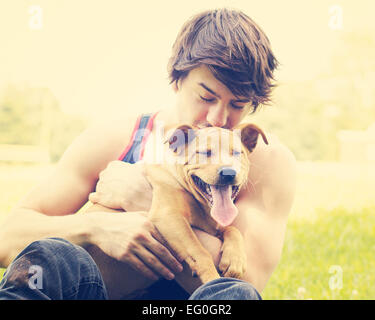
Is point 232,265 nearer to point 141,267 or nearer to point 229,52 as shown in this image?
point 141,267

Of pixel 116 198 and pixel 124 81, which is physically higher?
pixel 124 81

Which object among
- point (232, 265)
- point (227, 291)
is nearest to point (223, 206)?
point (232, 265)

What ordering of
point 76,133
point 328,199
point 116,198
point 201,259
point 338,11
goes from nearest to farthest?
point 201,259, point 116,198, point 76,133, point 338,11, point 328,199

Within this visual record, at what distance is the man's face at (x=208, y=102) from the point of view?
131 centimetres

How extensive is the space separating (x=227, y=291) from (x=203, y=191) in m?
0.29

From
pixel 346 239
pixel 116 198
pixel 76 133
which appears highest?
pixel 76 133

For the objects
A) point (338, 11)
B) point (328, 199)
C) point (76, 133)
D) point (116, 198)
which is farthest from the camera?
point (328, 199)

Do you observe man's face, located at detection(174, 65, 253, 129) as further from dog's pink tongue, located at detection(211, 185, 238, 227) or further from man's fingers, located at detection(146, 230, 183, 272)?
man's fingers, located at detection(146, 230, 183, 272)

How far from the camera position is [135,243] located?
1.28m

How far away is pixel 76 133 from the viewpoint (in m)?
1.50

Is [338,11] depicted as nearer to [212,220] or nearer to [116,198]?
[212,220]

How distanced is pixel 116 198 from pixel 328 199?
996 mm

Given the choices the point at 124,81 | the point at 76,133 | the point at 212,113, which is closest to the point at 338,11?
the point at 212,113

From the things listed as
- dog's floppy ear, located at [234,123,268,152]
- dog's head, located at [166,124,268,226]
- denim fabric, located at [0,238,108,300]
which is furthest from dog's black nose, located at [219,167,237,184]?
denim fabric, located at [0,238,108,300]
